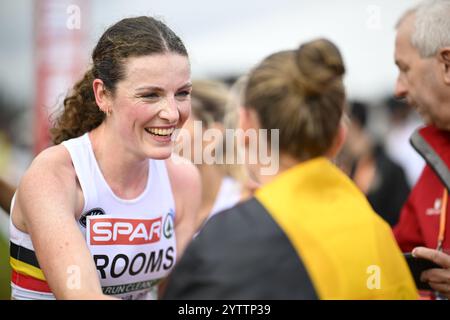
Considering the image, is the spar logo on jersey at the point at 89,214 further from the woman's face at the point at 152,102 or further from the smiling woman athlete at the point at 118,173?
the woman's face at the point at 152,102

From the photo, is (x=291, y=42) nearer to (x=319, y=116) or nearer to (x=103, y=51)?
(x=103, y=51)

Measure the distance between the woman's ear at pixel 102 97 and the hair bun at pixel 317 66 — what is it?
3.20 ft

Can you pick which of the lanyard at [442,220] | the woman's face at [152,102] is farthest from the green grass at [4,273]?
the lanyard at [442,220]

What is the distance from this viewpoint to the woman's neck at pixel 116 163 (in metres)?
2.86

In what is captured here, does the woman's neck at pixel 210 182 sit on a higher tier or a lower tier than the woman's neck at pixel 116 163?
lower

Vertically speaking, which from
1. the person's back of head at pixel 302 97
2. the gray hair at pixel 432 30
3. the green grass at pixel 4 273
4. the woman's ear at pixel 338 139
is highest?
the gray hair at pixel 432 30

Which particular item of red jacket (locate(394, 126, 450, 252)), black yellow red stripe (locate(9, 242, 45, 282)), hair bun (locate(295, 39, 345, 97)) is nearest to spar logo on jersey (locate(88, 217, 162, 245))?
black yellow red stripe (locate(9, 242, 45, 282))

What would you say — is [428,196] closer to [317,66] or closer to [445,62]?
[445,62]

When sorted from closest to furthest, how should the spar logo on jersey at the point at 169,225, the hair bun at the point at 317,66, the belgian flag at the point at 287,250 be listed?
the belgian flag at the point at 287,250, the hair bun at the point at 317,66, the spar logo on jersey at the point at 169,225

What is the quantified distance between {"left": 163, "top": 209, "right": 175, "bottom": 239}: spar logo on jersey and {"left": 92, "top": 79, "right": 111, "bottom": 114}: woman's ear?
523mm

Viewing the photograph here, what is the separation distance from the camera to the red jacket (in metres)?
3.09

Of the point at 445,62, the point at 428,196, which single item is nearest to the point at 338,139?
the point at 445,62

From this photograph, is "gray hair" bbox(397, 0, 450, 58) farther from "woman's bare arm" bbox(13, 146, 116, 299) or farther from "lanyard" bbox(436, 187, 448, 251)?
"woman's bare arm" bbox(13, 146, 116, 299)
